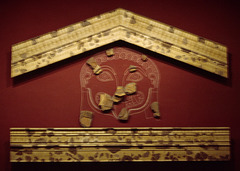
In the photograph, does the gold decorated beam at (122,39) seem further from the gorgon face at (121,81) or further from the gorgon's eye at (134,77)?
the gorgon's eye at (134,77)

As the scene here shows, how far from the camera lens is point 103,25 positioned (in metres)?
2.96

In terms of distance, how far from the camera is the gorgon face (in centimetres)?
296

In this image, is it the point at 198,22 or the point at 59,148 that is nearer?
the point at 59,148

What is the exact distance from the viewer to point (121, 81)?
9.82 feet

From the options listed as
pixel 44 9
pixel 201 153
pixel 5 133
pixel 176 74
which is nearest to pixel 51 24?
pixel 44 9

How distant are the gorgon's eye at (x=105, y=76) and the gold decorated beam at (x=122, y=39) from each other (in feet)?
1.01

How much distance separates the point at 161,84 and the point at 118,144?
797mm

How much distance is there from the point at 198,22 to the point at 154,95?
960 mm

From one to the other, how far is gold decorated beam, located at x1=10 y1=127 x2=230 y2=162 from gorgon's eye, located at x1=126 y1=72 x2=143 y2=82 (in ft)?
1.79

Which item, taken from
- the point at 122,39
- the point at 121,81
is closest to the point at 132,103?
the point at 121,81

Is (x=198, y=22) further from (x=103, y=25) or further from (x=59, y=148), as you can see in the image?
(x=59, y=148)

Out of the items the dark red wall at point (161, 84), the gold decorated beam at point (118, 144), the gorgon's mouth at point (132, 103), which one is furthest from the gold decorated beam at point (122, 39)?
the gold decorated beam at point (118, 144)

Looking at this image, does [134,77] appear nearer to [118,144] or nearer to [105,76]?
[105,76]
